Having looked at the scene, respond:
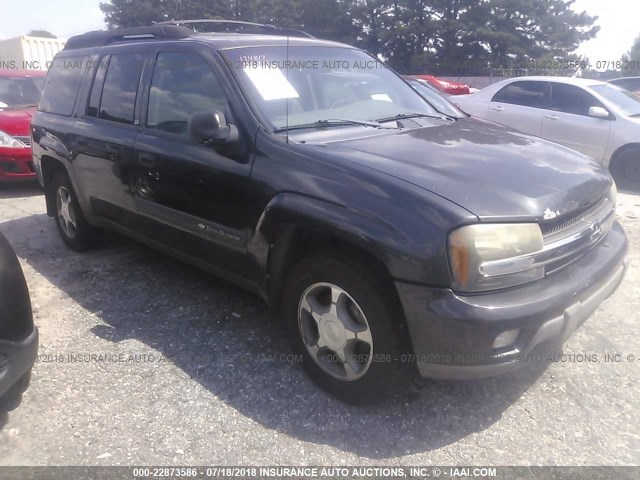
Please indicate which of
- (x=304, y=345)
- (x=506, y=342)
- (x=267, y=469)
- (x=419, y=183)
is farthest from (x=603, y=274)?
(x=267, y=469)

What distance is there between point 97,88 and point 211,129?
191cm

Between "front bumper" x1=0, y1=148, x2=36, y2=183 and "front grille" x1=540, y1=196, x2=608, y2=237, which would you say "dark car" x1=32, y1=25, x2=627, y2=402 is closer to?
"front grille" x1=540, y1=196, x2=608, y2=237

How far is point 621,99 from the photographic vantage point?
786 cm

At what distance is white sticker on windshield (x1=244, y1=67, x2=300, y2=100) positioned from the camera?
10.2 feet

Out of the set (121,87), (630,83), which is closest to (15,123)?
(121,87)

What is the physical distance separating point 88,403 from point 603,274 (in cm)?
266

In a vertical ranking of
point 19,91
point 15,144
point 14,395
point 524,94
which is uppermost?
point 524,94

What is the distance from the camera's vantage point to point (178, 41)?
11.6 ft

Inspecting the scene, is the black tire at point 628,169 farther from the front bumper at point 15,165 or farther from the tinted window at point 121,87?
the front bumper at point 15,165

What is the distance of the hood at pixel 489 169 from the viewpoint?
2.35 m

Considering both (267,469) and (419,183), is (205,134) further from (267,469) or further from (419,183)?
(267,469)

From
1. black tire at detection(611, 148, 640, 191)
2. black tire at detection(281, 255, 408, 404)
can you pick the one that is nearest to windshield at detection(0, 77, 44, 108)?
black tire at detection(281, 255, 408, 404)

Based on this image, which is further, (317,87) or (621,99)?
(621,99)

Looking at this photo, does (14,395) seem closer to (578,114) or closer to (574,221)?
(574,221)
